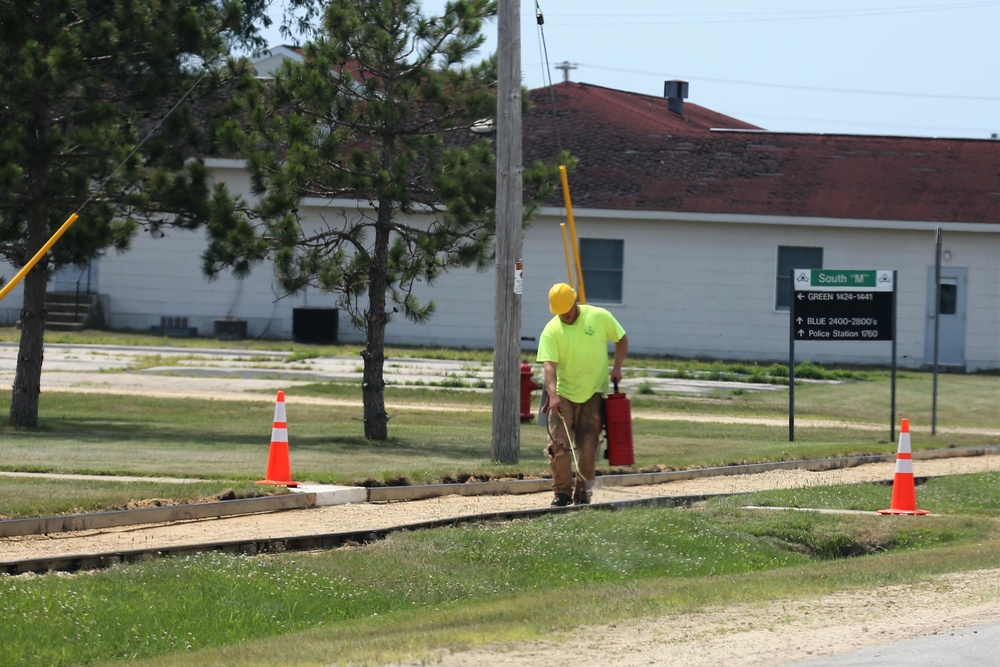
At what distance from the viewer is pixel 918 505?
42.9 feet

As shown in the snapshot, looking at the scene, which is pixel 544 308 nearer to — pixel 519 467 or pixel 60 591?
pixel 519 467

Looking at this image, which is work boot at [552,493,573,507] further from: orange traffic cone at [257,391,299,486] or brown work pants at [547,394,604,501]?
orange traffic cone at [257,391,299,486]

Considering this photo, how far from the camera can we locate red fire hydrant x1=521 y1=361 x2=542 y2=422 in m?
21.1

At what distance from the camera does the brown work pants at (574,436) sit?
11.9 meters

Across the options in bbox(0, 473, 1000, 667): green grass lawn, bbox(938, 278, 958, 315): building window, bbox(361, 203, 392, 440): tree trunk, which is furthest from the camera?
bbox(938, 278, 958, 315): building window

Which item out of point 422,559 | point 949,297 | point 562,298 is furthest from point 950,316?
point 422,559

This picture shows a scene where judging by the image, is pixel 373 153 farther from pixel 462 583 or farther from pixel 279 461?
pixel 462 583

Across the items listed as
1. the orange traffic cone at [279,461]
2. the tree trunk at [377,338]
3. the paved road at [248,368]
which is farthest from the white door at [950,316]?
the orange traffic cone at [279,461]

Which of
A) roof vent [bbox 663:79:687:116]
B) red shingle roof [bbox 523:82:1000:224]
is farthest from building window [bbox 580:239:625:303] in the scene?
roof vent [bbox 663:79:687:116]

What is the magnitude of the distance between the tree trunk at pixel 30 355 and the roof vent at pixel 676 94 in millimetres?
27962

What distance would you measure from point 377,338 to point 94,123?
185 inches

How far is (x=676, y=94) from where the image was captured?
44094 millimetres

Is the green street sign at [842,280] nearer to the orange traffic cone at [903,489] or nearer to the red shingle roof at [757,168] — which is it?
the orange traffic cone at [903,489]

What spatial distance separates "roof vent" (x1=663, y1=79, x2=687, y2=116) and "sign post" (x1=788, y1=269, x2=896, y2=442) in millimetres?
24417
